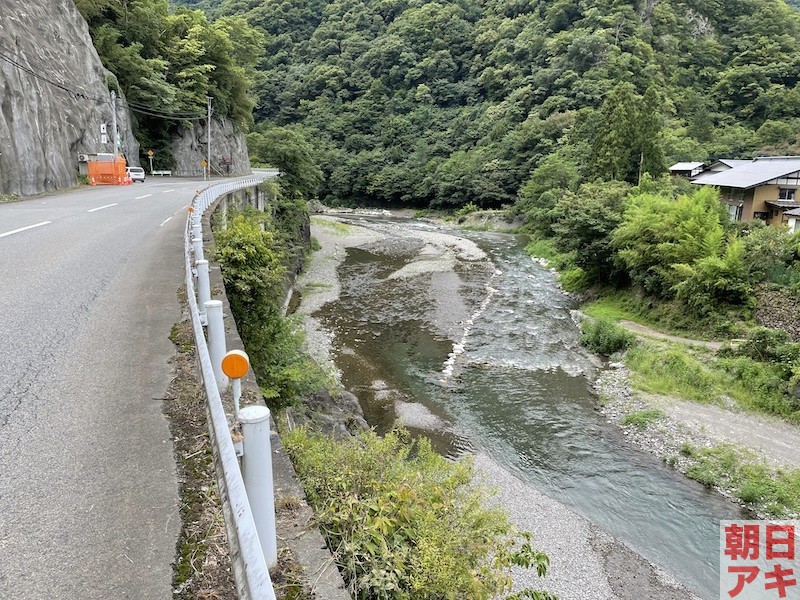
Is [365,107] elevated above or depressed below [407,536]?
above

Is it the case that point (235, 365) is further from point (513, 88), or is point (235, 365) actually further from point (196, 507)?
point (513, 88)

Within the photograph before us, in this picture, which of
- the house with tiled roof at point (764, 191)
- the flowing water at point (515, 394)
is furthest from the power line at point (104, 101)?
the house with tiled roof at point (764, 191)

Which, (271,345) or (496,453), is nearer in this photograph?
(271,345)

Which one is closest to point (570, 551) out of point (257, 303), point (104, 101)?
point (257, 303)

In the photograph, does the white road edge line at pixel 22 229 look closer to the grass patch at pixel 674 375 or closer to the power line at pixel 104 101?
the power line at pixel 104 101

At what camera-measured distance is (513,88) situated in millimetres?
74688

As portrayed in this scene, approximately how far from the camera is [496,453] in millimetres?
13000

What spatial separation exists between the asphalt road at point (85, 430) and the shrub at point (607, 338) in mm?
15863

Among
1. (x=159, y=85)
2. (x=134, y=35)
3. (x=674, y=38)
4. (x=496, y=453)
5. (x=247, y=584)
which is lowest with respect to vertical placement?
(x=496, y=453)

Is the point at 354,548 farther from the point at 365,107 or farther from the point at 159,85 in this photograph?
the point at 365,107

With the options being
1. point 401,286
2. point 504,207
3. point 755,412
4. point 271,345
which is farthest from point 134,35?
point 755,412

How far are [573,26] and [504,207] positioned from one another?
36.1m

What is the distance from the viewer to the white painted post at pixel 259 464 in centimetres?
231

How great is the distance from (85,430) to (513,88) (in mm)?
79493
